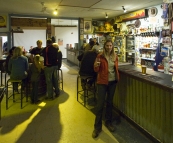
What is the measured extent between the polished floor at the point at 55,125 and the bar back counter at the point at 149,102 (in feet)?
0.71

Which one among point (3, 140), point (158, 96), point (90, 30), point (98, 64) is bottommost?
point (3, 140)

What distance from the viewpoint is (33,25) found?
8562 millimetres

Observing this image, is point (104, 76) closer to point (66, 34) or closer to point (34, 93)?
point (34, 93)

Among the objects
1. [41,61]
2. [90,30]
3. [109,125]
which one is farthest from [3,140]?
[90,30]

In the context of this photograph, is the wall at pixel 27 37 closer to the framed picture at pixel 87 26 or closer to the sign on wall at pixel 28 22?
the sign on wall at pixel 28 22

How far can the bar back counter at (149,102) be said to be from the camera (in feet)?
7.63

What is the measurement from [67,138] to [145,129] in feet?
4.14

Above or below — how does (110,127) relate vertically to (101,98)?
below

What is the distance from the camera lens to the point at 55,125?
10.5ft

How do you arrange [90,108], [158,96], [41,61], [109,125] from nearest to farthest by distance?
1. [158,96]
2. [109,125]
3. [90,108]
4. [41,61]

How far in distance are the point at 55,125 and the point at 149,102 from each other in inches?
67.1

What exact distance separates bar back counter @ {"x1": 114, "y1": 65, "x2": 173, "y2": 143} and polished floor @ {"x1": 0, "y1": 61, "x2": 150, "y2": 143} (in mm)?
217

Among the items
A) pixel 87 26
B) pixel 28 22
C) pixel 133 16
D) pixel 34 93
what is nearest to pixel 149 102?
pixel 34 93

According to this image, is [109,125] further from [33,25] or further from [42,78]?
[33,25]
